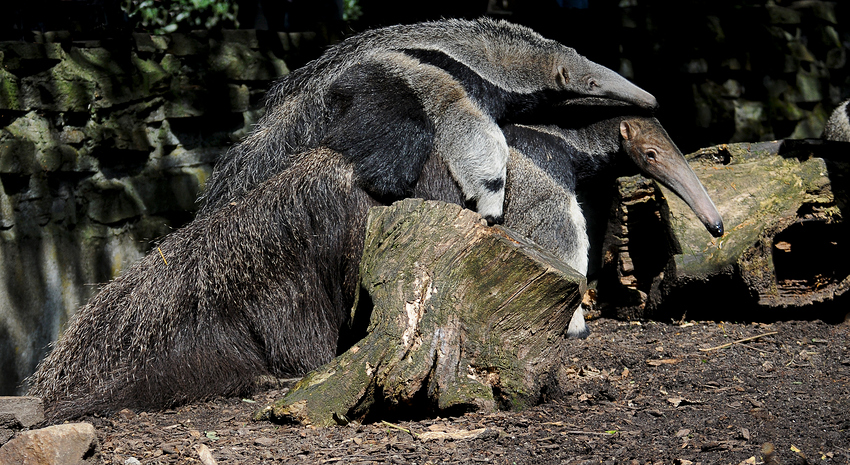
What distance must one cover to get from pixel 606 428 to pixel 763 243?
9.93ft

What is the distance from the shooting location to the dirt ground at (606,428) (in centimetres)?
301

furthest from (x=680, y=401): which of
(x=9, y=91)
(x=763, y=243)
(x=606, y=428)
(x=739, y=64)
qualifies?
(x=739, y=64)

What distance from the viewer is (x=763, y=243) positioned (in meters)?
5.63

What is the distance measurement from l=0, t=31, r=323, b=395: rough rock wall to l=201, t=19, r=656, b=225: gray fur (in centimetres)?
136

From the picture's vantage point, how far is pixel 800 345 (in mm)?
5082

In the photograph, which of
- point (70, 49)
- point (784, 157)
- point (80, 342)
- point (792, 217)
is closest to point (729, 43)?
point (784, 157)

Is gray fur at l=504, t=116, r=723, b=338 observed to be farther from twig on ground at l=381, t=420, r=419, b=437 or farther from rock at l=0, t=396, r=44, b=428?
rock at l=0, t=396, r=44, b=428

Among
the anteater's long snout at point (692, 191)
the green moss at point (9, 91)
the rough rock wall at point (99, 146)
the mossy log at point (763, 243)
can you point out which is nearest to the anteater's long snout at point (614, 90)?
the anteater's long snout at point (692, 191)

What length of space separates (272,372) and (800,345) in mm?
3647

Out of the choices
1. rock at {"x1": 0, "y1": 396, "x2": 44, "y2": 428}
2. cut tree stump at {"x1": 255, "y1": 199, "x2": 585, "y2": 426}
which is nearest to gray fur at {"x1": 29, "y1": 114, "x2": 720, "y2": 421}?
rock at {"x1": 0, "y1": 396, "x2": 44, "y2": 428}

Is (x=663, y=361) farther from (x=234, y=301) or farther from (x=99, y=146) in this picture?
(x=99, y=146)

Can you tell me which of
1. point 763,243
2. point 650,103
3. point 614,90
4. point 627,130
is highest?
point 614,90

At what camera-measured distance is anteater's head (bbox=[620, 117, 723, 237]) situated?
552 centimetres

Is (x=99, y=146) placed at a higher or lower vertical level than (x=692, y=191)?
higher
